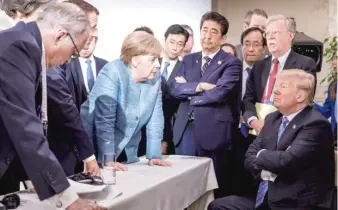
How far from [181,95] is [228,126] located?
343mm

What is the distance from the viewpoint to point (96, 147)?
247cm

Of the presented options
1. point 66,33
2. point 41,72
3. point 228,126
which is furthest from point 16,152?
point 228,126

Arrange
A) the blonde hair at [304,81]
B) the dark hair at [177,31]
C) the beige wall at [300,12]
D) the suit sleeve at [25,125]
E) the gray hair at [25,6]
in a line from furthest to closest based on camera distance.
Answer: the beige wall at [300,12] < the dark hair at [177,31] < the blonde hair at [304,81] < the gray hair at [25,6] < the suit sleeve at [25,125]

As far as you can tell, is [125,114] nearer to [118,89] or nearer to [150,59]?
[118,89]

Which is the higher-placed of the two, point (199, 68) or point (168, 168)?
point (199, 68)

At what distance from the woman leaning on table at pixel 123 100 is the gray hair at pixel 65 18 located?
34.3 inches

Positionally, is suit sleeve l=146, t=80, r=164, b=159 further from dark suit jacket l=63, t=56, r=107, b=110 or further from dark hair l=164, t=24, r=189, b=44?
dark hair l=164, t=24, r=189, b=44

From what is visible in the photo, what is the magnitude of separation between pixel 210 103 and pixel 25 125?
1.87 meters

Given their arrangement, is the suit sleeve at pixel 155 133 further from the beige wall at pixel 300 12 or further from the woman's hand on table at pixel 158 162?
the beige wall at pixel 300 12

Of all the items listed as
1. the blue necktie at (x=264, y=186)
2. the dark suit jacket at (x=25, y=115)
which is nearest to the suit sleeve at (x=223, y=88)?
the blue necktie at (x=264, y=186)

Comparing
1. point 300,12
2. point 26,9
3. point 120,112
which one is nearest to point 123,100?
point 120,112

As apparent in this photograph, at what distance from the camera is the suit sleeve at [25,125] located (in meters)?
1.33

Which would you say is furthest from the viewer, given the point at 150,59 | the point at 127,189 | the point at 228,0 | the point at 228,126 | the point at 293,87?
the point at 228,0

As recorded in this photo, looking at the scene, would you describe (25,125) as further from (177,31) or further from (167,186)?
(177,31)
